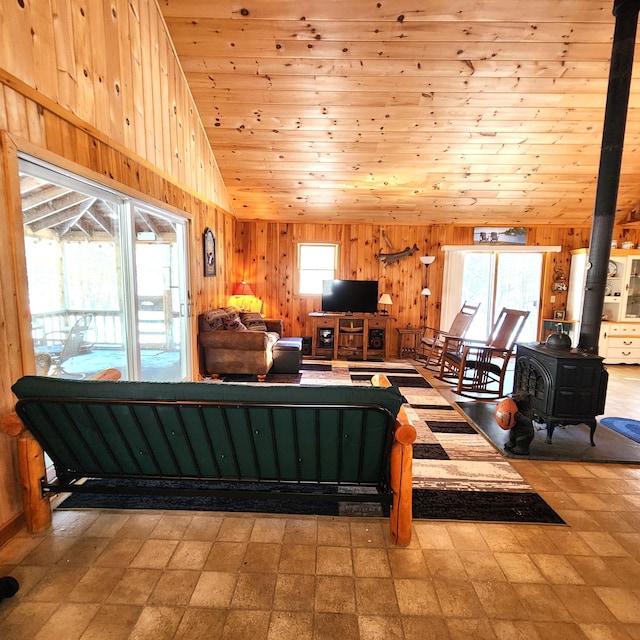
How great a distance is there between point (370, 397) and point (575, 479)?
193cm

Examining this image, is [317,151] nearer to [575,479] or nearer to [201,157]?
[201,157]

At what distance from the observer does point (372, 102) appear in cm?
384

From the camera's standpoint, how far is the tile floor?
4.58 ft

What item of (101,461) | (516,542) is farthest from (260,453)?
(516,542)

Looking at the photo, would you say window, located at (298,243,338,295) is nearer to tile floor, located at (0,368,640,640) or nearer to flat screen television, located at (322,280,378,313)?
flat screen television, located at (322,280,378,313)

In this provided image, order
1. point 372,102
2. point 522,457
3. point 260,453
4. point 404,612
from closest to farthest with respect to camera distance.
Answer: point 404,612
point 260,453
point 522,457
point 372,102

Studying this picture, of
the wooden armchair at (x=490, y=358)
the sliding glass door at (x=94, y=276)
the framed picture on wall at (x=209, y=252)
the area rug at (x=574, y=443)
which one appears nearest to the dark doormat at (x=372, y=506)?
the area rug at (x=574, y=443)

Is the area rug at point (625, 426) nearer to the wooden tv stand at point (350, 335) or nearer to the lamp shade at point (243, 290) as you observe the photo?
the wooden tv stand at point (350, 335)

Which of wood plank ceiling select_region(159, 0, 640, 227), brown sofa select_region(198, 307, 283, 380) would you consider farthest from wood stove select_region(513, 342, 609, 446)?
brown sofa select_region(198, 307, 283, 380)

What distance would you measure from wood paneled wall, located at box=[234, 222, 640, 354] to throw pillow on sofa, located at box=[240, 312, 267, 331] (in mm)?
899

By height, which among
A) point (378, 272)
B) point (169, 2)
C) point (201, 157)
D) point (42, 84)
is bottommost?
point (378, 272)

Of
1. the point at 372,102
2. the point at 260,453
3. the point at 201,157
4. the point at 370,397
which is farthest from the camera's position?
the point at 201,157

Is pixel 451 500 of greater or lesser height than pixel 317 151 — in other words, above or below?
below

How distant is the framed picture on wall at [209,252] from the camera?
Result: 4.78m
